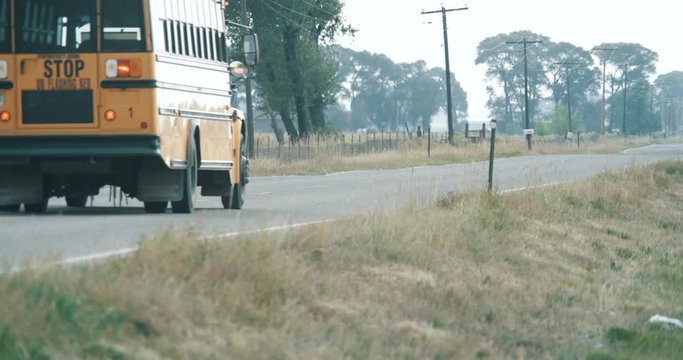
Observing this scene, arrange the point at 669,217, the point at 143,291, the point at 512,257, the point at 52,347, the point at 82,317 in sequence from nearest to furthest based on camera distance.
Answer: the point at 52,347, the point at 82,317, the point at 143,291, the point at 512,257, the point at 669,217

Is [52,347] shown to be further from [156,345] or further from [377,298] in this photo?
[377,298]

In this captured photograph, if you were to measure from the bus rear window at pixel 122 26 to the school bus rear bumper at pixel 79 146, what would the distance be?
103 centimetres

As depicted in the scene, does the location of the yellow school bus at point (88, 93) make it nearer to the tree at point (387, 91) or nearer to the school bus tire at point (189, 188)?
the school bus tire at point (189, 188)

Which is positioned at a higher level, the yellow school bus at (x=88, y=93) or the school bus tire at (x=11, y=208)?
the yellow school bus at (x=88, y=93)

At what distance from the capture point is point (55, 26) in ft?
55.8

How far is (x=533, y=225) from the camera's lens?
1906cm

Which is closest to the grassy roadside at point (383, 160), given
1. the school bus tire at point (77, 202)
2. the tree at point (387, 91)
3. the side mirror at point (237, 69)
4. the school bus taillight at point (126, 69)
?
the side mirror at point (237, 69)

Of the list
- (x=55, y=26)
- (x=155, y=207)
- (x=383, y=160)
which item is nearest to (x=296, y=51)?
(x=383, y=160)

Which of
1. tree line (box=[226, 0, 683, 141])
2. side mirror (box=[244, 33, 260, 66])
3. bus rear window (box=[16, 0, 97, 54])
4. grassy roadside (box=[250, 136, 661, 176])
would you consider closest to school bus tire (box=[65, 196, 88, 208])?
side mirror (box=[244, 33, 260, 66])

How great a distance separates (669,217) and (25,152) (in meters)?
12.2

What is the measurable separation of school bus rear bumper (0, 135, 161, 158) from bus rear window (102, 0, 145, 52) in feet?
3.38

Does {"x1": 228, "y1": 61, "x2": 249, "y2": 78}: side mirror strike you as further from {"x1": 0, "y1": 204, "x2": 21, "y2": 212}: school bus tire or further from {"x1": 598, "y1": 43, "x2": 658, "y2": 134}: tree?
{"x1": 598, "y1": 43, "x2": 658, "y2": 134}: tree

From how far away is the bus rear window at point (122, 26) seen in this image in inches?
664

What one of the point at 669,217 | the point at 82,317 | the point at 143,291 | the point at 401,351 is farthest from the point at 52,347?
the point at 669,217
